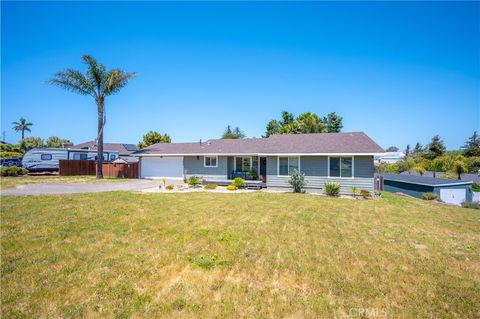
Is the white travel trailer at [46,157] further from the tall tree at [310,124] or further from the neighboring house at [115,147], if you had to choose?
the tall tree at [310,124]

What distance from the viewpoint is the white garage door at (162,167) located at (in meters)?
22.9

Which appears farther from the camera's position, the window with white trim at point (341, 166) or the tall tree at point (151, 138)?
the tall tree at point (151, 138)

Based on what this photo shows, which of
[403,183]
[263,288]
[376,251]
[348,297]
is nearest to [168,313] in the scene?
[263,288]

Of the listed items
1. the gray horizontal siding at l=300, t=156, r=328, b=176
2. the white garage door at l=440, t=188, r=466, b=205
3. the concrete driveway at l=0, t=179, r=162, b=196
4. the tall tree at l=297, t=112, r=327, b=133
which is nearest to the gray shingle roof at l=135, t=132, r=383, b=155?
the gray horizontal siding at l=300, t=156, r=328, b=176

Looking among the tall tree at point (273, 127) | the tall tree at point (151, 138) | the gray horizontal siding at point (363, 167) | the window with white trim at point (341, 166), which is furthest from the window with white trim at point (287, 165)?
the tall tree at point (151, 138)

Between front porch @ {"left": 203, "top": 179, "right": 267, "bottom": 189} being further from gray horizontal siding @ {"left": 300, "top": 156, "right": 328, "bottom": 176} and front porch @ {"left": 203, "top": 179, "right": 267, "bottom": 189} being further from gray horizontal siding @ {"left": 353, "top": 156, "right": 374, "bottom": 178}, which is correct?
gray horizontal siding @ {"left": 353, "top": 156, "right": 374, "bottom": 178}

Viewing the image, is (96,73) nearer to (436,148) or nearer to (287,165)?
(287,165)

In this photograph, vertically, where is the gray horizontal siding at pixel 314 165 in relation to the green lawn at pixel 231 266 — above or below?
above

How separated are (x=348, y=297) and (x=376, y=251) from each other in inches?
93.9

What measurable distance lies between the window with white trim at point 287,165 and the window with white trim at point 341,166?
2285 mm

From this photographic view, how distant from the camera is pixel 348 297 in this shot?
379 centimetres

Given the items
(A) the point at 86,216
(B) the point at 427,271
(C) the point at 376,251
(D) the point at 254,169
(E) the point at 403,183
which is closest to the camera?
(B) the point at 427,271

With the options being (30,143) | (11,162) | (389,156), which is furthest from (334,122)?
(30,143)

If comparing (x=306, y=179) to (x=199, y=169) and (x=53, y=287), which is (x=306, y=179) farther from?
(x=53, y=287)
